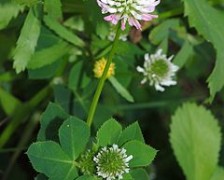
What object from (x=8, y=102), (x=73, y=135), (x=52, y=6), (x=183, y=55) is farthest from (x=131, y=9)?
(x=8, y=102)

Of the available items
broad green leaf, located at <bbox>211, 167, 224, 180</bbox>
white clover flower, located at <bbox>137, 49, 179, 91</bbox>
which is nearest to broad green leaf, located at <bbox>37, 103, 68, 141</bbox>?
white clover flower, located at <bbox>137, 49, 179, 91</bbox>

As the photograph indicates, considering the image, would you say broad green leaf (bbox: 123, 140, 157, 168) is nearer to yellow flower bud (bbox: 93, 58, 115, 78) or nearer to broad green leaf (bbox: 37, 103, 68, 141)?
broad green leaf (bbox: 37, 103, 68, 141)

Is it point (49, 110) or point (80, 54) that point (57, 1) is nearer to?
point (49, 110)

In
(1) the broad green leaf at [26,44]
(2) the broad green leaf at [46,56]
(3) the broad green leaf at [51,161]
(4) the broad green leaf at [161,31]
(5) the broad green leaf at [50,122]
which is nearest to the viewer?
(3) the broad green leaf at [51,161]

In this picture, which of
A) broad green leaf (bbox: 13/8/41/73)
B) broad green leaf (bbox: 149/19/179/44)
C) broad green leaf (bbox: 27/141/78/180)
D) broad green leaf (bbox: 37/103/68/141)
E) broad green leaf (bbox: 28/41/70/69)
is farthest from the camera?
broad green leaf (bbox: 149/19/179/44)

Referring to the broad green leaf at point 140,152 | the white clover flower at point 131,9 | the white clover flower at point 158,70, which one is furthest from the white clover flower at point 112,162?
the white clover flower at point 158,70

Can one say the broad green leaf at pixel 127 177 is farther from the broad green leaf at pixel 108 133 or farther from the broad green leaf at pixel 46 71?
the broad green leaf at pixel 46 71
